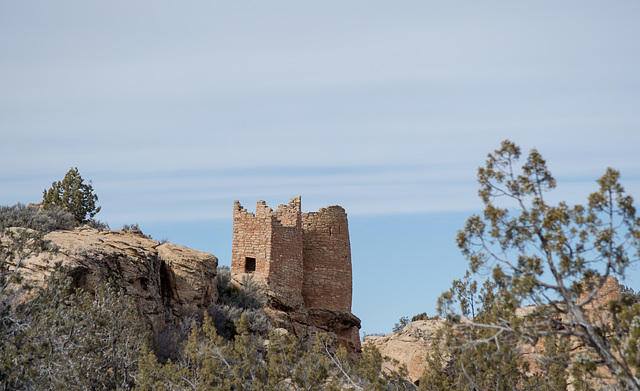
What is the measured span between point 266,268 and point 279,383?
14960 mm

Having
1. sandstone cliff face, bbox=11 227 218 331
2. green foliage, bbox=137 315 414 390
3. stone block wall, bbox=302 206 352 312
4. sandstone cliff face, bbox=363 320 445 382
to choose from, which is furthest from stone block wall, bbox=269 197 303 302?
Result: green foliage, bbox=137 315 414 390

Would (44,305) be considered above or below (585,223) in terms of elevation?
below

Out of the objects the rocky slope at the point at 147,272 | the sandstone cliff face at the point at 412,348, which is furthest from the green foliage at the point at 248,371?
the sandstone cliff face at the point at 412,348

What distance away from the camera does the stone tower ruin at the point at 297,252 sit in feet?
115

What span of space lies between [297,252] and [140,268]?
11.2 metres

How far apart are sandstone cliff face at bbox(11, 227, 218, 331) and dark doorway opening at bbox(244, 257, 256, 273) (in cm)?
457

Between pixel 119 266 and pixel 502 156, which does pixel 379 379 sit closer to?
pixel 502 156

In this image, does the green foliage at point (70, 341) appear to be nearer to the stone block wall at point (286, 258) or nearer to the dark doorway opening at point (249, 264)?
the stone block wall at point (286, 258)

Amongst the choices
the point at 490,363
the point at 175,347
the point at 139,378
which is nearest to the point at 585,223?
the point at 490,363

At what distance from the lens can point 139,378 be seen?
65.6 feet

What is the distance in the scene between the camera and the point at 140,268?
25.8 m

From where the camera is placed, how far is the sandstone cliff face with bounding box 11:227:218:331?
23.0m

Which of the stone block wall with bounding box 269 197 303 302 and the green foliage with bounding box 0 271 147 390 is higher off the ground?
the stone block wall with bounding box 269 197 303 302

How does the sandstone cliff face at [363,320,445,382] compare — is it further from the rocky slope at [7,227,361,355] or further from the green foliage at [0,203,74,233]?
the green foliage at [0,203,74,233]
